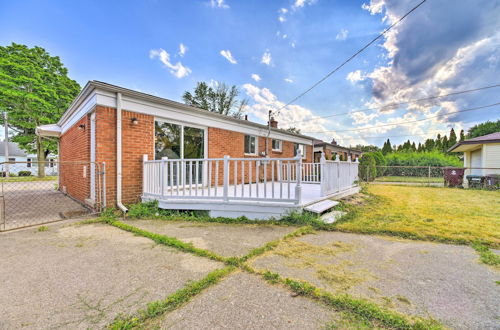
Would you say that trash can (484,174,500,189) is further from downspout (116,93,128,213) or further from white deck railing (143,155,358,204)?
downspout (116,93,128,213)

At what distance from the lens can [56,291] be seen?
1.91m

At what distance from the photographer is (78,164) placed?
20.9ft

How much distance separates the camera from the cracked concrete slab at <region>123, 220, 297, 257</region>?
9.78ft

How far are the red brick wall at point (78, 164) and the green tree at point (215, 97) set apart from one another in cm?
1724

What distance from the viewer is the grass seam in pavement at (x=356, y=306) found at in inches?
57.1

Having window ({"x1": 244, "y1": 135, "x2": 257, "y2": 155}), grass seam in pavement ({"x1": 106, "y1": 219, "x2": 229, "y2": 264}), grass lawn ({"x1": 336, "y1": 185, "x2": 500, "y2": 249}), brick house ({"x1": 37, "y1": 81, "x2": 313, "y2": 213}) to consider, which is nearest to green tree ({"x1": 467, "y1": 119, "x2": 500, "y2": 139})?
grass lawn ({"x1": 336, "y1": 185, "x2": 500, "y2": 249})

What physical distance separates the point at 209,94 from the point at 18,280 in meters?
24.5

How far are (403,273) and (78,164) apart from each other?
8347mm

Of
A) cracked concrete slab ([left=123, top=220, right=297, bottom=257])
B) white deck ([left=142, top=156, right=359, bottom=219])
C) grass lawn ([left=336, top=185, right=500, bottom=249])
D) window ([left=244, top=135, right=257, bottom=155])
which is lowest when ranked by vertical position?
cracked concrete slab ([left=123, top=220, right=297, bottom=257])

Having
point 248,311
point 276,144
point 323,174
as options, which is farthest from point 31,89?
point 248,311

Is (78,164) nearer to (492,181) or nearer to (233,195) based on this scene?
(233,195)

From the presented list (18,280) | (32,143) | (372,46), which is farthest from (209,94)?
(18,280)

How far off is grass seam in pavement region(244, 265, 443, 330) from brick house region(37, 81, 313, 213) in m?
2.83

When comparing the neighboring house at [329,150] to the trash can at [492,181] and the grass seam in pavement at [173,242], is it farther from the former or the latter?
the grass seam in pavement at [173,242]
